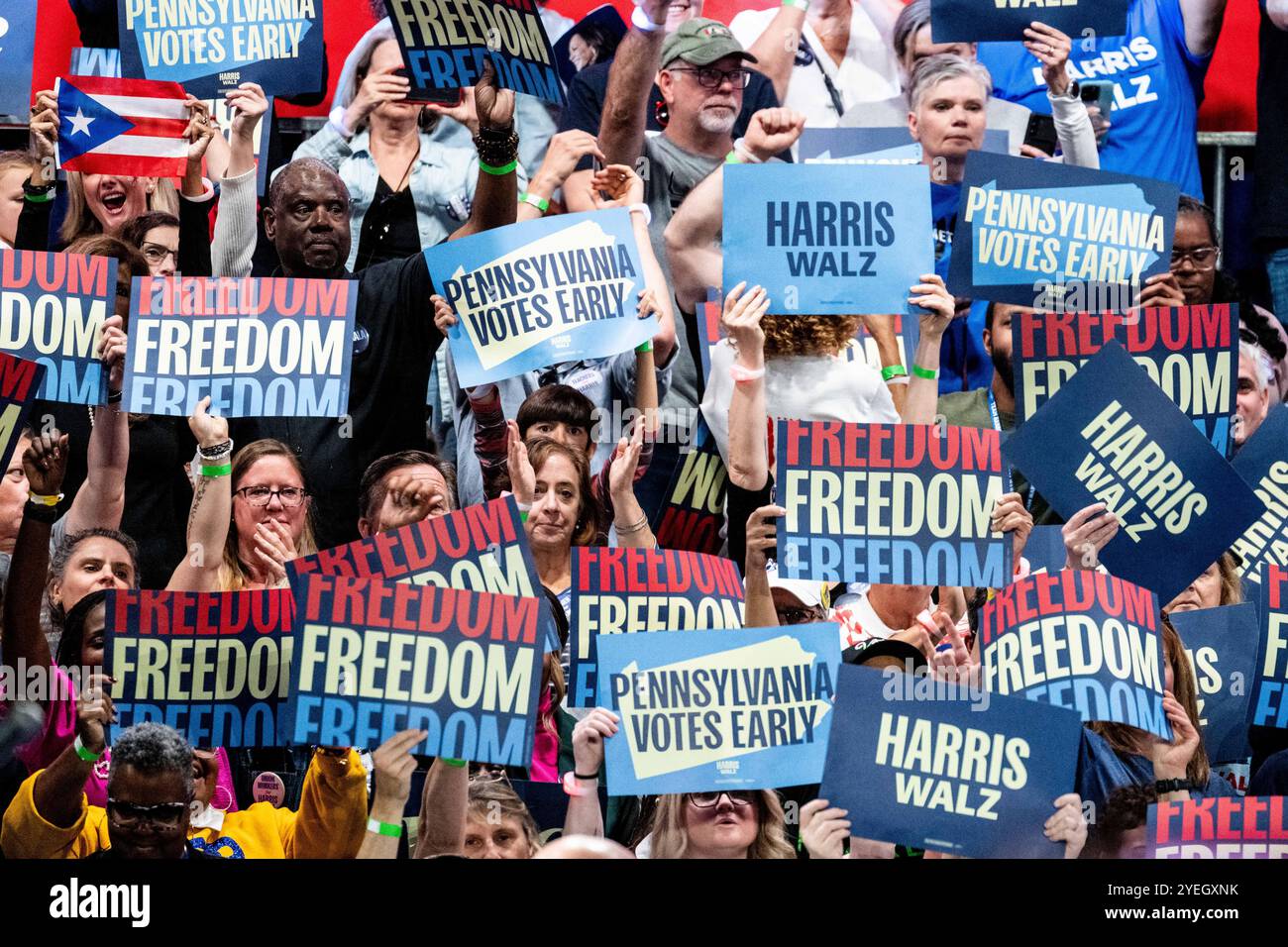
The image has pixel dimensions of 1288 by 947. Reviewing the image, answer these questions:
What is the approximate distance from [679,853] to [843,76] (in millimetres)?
2765

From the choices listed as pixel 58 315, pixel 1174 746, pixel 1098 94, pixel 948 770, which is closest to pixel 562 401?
pixel 58 315

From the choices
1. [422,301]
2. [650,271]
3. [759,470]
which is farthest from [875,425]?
[422,301]

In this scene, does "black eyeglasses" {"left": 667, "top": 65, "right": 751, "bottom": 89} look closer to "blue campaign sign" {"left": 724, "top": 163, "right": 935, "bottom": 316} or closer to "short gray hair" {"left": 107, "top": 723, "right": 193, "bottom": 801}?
"blue campaign sign" {"left": 724, "top": 163, "right": 935, "bottom": 316}

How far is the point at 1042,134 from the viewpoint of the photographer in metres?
6.57

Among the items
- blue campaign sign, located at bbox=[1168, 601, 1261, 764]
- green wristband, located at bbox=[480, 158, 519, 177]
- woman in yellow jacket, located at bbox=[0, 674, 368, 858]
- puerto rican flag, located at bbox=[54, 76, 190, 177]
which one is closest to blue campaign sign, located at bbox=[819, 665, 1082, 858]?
blue campaign sign, located at bbox=[1168, 601, 1261, 764]

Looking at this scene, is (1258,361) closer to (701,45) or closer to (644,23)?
(701,45)

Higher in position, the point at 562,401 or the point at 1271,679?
the point at 562,401

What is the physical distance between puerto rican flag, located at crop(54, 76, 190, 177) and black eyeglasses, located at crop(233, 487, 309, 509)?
38.5 inches

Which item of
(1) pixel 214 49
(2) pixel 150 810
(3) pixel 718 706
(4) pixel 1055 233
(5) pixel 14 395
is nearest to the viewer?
(2) pixel 150 810

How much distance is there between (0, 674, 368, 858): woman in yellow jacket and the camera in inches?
191

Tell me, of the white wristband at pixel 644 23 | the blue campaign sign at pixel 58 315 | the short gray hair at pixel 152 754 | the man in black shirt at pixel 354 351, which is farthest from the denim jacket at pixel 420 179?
the short gray hair at pixel 152 754

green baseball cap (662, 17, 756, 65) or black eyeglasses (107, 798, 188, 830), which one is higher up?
green baseball cap (662, 17, 756, 65)

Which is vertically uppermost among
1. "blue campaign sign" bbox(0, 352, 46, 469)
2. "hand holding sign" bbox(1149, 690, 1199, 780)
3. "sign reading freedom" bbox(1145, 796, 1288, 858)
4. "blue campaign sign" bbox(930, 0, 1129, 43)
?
"blue campaign sign" bbox(930, 0, 1129, 43)

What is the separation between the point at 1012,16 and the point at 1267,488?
59.0 inches
